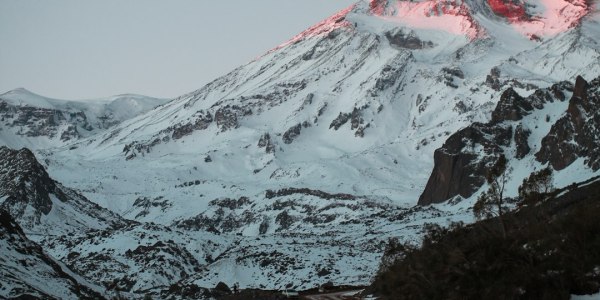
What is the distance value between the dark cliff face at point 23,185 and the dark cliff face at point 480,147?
263 feet

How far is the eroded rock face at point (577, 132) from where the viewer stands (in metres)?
136

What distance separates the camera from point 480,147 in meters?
172

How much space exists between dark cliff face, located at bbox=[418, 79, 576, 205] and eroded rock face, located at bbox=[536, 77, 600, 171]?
13.9 meters

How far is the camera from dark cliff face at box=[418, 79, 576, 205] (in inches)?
6486

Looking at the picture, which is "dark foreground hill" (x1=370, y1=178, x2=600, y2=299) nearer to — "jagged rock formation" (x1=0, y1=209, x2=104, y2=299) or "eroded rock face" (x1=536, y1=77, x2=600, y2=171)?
"jagged rock formation" (x1=0, y1=209, x2=104, y2=299)

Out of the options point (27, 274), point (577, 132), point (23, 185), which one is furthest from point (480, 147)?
point (27, 274)

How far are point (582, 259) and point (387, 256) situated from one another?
3710cm

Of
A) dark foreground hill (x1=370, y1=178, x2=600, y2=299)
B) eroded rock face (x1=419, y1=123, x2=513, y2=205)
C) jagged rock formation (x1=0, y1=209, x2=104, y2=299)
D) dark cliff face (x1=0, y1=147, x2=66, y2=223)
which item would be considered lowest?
eroded rock face (x1=419, y1=123, x2=513, y2=205)

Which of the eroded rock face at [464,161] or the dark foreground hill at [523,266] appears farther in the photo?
the eroded rock face at [464,161]

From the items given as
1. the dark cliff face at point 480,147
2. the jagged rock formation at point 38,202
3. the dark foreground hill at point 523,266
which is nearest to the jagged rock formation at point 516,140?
the dark cliff face at point 480,147

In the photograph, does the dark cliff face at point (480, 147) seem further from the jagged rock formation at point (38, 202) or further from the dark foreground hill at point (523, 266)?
the dark foreground hill at point (523, 266)

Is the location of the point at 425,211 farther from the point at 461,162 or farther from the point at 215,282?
the point at 215,282

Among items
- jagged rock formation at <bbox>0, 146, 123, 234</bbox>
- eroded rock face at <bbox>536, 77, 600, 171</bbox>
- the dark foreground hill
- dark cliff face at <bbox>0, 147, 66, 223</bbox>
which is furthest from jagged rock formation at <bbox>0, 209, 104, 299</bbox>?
dark cliff face at <bbox>0, 147, 66, 223</bbox>

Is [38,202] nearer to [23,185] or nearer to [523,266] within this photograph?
[23,185]
